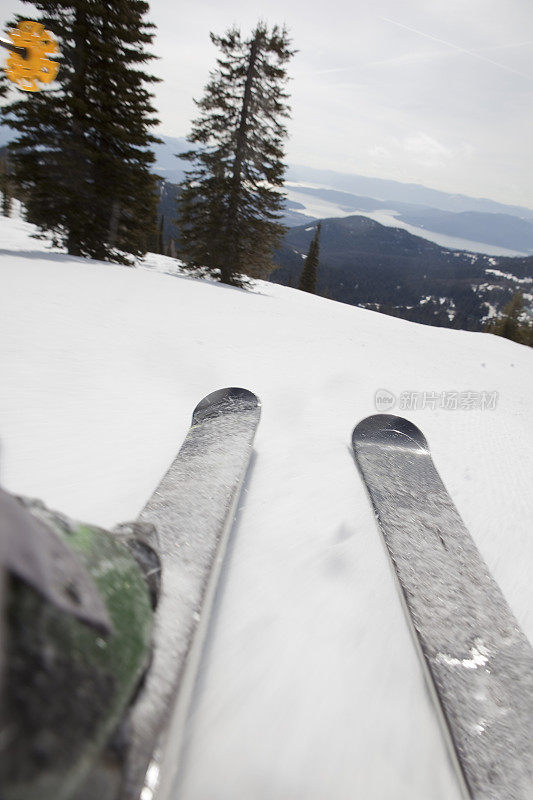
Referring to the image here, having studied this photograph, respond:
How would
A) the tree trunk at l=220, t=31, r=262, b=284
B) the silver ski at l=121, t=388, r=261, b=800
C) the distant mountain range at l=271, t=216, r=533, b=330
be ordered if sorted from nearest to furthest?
the silver ski at l=121, t=388, r=261, b=800, the tree trunk at l=220, t=31, r=262, b=284, the distant mountain range at l=271, t=216, r=533, b=330

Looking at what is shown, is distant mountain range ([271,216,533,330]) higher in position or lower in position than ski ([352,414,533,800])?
higher

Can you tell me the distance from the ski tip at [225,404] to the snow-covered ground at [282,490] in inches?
6.0

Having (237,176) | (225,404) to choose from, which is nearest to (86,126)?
(237,176)

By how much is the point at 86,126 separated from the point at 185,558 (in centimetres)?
1226

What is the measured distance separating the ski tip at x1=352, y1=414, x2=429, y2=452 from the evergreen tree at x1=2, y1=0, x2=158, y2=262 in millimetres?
10658

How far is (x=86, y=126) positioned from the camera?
1008cm

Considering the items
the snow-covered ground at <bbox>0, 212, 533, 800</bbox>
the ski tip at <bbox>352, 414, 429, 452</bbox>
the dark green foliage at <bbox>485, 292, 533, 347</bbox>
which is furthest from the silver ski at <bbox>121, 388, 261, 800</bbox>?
the dark green foliage at <bbox>485, 292, 533, 347</bbox>

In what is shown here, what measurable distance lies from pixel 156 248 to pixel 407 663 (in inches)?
1738

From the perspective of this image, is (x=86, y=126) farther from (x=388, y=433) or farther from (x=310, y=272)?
(x=310, y=272)

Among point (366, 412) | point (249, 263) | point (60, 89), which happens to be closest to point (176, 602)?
point (366, 412)

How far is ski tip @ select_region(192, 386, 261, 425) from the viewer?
259 cm

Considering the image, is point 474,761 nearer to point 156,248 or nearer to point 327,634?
point 327,634

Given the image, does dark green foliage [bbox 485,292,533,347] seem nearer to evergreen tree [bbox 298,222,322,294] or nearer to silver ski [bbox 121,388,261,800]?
evergreen tree [bbox 298,222,322,294]

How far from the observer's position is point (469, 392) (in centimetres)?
414
